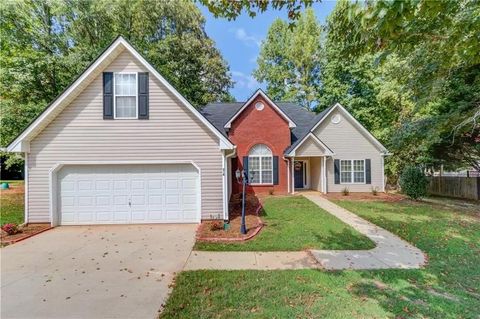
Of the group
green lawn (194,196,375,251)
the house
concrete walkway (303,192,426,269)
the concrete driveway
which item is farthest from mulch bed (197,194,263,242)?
concrete walkway (303,192,426,269)

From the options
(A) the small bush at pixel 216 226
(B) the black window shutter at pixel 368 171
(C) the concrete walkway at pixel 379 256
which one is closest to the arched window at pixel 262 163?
(B) the black window shutter at pixel 368 171

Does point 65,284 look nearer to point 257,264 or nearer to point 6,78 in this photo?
point 257,264

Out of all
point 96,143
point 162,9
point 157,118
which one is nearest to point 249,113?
point 157,118

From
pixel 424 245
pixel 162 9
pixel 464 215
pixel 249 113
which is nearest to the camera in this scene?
pixel 424 245

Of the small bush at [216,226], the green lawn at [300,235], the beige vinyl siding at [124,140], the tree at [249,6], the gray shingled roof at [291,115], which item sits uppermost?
the gray shingled roof at [291,115]

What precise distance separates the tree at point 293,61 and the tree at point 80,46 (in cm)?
647

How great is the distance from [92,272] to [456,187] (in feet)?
71.8

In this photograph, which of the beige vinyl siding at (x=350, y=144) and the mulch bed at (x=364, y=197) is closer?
the mulch bed at (x=364, y=197)

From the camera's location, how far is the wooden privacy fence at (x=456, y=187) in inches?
650

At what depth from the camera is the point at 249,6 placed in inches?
161

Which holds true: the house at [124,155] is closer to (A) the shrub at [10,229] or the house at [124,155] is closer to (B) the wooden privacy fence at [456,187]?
(A) the shrub at [10,229]

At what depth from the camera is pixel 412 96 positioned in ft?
40.8

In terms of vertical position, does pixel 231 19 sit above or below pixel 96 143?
above

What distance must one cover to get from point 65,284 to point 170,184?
16.9 feet
